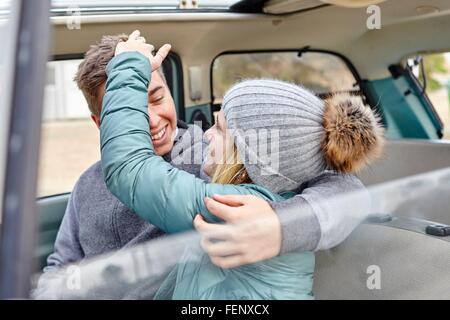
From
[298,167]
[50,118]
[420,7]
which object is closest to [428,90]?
[420,7]

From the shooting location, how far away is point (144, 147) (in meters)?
1.19

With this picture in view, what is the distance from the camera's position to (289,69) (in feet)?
7.73

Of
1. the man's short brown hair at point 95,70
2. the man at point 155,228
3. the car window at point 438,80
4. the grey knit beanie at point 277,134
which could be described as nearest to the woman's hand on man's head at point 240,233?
the man at point 155,228

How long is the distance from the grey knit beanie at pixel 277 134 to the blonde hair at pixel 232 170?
0.05 ft

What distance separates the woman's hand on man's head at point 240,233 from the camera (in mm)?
1139

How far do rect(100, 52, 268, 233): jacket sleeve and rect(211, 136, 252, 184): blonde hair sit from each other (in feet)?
0.16

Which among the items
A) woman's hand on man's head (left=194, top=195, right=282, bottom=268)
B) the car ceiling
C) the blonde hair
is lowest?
woman's hand on man's head (left=194, top=195, right=282, bottom=268)

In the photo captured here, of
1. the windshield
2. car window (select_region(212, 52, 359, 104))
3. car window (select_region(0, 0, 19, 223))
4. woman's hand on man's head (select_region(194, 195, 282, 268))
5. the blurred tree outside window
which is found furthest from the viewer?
the blurred tree outside window

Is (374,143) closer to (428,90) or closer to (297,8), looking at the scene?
(297,8)

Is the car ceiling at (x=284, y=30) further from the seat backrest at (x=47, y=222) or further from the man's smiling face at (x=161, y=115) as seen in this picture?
the seat backrest at (x=47, y=222)

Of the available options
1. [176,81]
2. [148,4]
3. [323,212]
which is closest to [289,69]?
[176,81]

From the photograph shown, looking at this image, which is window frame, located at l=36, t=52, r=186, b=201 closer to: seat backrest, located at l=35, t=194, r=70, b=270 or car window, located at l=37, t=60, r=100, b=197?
car window, located at l=37, t=60, r=100, b=197

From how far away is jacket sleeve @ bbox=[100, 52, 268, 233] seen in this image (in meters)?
1.17

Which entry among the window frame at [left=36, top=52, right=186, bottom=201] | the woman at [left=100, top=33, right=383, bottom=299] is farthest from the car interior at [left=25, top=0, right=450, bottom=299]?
the woman at [left=100, top=33, right=383, bottom=299]
